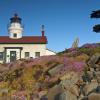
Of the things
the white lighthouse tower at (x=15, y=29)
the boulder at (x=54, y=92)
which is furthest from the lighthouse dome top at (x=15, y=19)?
the boulder at (x=54, y=92)

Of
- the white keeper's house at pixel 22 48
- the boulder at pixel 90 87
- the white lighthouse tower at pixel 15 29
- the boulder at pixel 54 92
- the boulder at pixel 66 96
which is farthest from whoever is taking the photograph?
the white lighthouse tower at pixel 15 29

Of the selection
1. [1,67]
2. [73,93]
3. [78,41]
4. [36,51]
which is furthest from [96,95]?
[36,51]

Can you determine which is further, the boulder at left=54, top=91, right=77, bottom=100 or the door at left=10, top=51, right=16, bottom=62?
the door at left=10, top=51, right=16, bottom=62

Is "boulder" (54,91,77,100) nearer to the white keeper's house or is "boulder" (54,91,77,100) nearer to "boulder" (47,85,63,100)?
"boulder" (47,85,63,100)

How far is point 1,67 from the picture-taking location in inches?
992

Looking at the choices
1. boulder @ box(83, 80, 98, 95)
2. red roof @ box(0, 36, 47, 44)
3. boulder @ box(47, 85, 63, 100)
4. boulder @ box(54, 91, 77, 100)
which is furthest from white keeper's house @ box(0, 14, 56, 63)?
boulder @ box(54, 91, 77, 100)

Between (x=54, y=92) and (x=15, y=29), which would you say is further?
(x=15, y=29)

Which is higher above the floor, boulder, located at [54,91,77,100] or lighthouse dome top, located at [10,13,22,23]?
lighthouse dome top, located at [10,13,22,23]

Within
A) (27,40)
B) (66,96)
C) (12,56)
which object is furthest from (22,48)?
(66,96)

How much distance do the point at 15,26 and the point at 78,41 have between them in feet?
78.5

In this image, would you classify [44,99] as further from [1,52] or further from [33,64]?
[1,52]

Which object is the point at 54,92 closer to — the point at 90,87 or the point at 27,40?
the point at 90,87

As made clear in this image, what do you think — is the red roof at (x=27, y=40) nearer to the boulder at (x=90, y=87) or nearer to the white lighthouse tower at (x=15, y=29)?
the white lighthouse tower at (x=15, y=29)

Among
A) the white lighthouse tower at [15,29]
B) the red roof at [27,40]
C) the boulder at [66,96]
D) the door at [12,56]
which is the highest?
the white lighthouse tower at [15,29]
